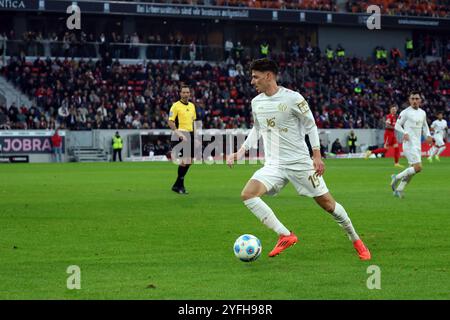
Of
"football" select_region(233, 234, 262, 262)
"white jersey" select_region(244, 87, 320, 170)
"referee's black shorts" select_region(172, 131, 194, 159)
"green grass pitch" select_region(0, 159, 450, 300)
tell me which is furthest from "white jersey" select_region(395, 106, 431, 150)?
"football" select_region(233, 234, 262, 262)

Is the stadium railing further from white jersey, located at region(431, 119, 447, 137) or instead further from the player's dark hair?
the player's dark hair

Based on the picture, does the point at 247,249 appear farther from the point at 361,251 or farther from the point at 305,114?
the point at 305,114

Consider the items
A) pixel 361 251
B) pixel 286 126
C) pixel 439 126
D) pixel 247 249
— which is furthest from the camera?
pixel 439 126

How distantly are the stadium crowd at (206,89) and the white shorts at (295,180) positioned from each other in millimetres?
38567

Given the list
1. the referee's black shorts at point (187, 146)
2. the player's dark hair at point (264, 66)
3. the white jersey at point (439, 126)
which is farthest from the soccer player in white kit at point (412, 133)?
the white jersey at point (439, 126)

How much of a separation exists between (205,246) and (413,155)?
10.2 metres

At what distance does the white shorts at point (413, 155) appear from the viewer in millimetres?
20391

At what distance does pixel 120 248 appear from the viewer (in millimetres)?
11406

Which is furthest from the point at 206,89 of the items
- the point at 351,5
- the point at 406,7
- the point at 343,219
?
the point at 343,219

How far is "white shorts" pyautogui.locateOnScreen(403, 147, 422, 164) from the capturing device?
66.9ft

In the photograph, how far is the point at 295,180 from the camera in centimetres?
1070

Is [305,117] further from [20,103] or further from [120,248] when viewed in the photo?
[20,103]

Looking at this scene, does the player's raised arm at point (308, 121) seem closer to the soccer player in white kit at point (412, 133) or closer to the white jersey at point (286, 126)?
the white jersey at point (286, 126)

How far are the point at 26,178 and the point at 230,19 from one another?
36400 mm
